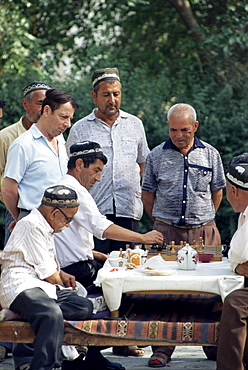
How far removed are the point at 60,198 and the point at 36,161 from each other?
3.34 feet

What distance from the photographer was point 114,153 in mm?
6105

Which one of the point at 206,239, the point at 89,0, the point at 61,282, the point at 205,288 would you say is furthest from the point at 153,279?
the point at 89,0

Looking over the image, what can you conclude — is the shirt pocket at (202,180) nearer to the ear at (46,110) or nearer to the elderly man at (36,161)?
the elderly man at (36,161)

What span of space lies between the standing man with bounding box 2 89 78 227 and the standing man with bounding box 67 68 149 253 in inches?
26.6

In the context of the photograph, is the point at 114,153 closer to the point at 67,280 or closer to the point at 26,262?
the point at 67,280

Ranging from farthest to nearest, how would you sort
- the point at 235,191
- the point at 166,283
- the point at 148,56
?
1. the point at 148,56
2. the point at 235,191
3. the point at 166,283

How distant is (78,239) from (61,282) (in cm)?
52

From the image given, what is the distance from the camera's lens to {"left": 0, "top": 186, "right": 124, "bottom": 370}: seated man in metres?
4.10

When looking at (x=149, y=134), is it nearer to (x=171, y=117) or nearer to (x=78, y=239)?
(x=171, y=117)

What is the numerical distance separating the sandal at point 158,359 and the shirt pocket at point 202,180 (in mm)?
1402

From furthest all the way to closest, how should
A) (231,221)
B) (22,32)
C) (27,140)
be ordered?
1. (22,32)
2. (231,221)
3. (27,140)

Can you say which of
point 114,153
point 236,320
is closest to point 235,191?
point 236,320

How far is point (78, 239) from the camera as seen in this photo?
4953mm

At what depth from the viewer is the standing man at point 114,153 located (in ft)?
19.8
